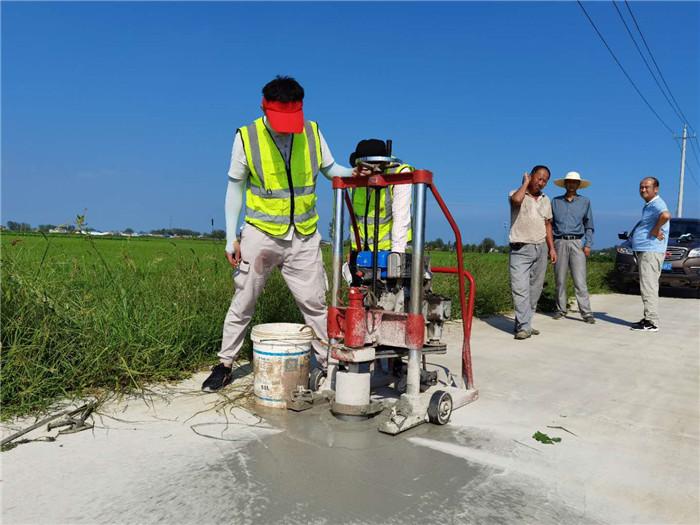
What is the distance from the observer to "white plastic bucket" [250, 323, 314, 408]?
11.7 ft

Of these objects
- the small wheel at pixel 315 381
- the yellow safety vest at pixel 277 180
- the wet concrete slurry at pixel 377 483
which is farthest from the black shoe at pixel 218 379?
the yellow safety vest at pixel 277 180

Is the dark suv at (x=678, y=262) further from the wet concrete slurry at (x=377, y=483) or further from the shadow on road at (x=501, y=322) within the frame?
the wet concrete slurry at (x=377, y=483)

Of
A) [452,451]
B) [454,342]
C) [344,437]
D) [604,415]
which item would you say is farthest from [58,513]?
[454,342]

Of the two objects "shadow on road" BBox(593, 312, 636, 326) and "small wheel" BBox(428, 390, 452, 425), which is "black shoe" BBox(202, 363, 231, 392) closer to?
"small wheel" BBox(428, 390, 452, 425)

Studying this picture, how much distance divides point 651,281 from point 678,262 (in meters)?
4.90

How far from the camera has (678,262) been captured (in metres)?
11.1

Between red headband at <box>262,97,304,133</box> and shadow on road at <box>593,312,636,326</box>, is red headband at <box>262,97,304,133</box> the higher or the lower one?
the higher one

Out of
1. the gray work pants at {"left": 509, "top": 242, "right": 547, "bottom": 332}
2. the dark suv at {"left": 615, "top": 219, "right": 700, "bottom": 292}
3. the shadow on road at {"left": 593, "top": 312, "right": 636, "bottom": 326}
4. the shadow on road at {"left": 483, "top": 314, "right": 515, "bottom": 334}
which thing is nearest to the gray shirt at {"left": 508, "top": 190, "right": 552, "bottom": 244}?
the gray work pants at {"left": 509, "top": 242, "right": 547, "bottom": 332}

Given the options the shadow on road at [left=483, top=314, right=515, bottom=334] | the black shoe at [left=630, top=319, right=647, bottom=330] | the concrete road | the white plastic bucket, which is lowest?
the concrete road

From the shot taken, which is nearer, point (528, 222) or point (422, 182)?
point (422, 182)

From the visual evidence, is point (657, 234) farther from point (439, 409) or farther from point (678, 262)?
point (439, 409)

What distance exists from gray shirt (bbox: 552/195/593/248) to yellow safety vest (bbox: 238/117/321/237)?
4.89 m

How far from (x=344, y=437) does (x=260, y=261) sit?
1432mm

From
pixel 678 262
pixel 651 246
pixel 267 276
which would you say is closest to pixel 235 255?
pixel 267 276
